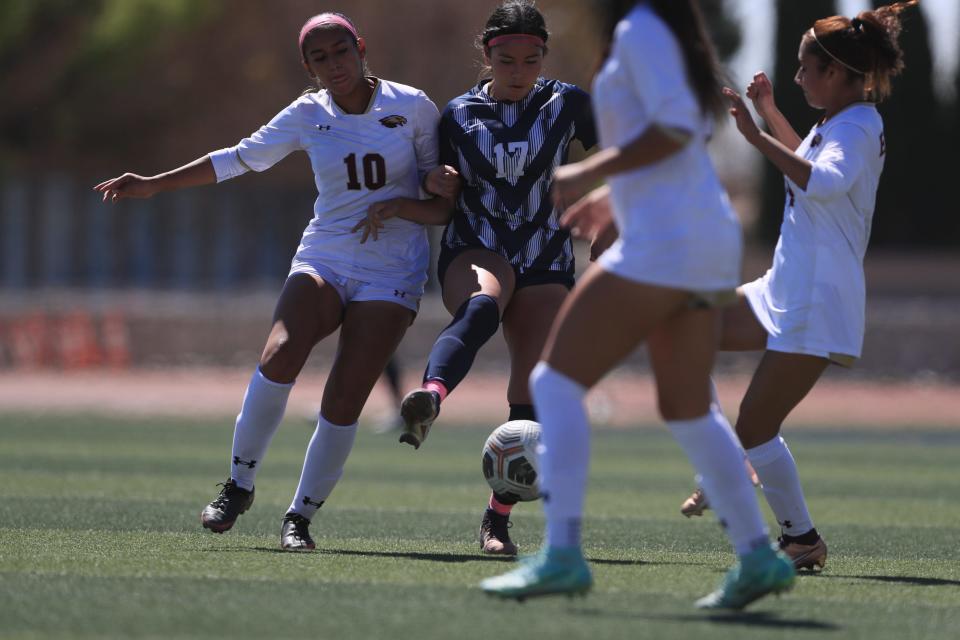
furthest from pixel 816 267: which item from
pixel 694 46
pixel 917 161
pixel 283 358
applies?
pixel 917 161

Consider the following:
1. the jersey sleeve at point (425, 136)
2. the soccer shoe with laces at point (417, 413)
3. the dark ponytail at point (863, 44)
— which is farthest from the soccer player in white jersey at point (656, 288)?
the jersey sleeve at point (425, 136)

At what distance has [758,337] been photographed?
7105 millimetres

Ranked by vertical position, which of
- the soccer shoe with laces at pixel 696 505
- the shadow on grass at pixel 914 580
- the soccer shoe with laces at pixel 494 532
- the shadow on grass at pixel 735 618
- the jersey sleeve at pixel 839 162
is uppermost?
the jersey sleeve at pixel 839 162

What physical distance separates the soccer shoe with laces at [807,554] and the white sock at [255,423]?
247 centimetres

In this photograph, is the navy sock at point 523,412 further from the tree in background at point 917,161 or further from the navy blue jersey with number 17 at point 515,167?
the tree in background at point 917,161

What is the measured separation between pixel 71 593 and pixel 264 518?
3632mm

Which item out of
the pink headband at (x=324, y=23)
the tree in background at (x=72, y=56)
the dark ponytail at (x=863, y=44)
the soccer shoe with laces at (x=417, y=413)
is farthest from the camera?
the tree in background at (x=72, y=56)

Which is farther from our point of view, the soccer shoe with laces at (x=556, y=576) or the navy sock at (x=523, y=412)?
the navy sock at (x=523, y=412)

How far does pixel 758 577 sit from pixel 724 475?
0.37m

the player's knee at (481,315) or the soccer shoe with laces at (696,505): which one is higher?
the player's knee at (481,315)

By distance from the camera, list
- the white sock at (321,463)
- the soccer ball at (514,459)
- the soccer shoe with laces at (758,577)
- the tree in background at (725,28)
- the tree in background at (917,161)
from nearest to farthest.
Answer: the soccer shoe with laces at (758,577)
the soccer ball at (514,459)
the white sock at (321,463)
the tree in background at (917,161)
the tree in background at (725,28)

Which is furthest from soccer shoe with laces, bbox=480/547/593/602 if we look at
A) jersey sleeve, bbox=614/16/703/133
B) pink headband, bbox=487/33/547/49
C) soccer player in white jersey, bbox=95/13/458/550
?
pink headband, bbox=487/33/547/49

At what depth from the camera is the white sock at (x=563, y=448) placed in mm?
5359

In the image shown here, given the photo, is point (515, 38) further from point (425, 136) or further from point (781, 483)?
point (781, 483)
